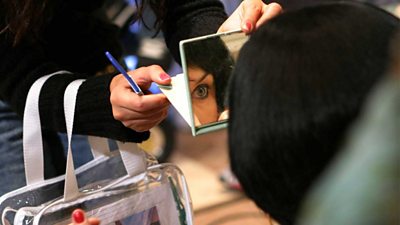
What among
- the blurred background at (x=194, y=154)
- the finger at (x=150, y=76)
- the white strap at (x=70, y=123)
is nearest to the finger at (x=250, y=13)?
the finger at (x=150, y=76)

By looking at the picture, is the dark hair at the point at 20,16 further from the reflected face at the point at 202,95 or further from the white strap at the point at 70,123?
the reflected face at the point at 202,95

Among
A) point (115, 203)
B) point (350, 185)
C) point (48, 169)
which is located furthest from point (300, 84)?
point (48, 169)

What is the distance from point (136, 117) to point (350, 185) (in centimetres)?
49

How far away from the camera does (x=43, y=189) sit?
0.79 metres

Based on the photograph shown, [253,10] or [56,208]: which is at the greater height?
[253,10]

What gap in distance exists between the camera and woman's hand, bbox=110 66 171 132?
693mm

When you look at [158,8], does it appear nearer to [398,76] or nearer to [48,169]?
[48,169]

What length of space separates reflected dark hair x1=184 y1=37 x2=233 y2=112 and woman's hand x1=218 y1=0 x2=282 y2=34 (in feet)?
0.12

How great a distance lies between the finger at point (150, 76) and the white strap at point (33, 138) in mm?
150

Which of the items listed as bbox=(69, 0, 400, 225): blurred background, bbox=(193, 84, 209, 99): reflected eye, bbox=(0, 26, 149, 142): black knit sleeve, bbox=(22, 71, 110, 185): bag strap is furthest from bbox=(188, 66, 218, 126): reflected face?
bbox=(69, 0, 400, 225): blurred background

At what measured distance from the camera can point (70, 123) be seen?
765 mm

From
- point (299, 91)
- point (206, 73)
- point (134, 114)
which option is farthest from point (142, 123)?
point (299, 91)

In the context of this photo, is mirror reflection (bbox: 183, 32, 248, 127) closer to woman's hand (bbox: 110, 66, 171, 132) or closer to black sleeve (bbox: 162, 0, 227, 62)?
woman's hand (bbox: 110, 66, 171, 132)

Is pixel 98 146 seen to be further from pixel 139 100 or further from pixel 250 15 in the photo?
pixel 250 15
